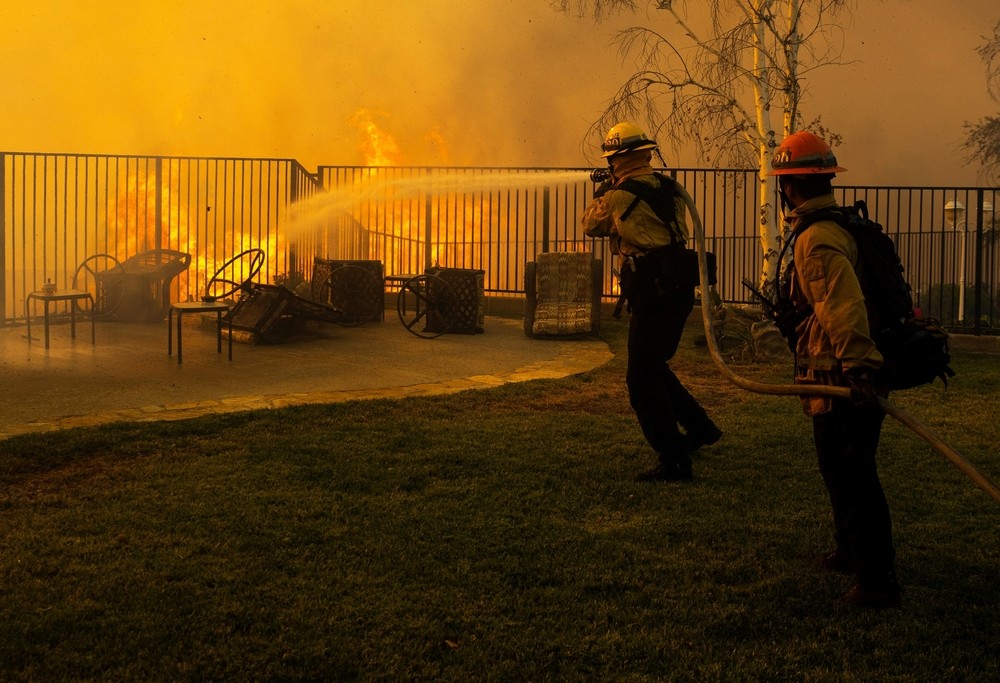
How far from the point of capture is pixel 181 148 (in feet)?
93.8

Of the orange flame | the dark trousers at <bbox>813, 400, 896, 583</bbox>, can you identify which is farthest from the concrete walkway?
the orange flame

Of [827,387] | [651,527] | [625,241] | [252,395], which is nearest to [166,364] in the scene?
[252,395]

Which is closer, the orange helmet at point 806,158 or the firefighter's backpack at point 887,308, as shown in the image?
the firefighter's backpack at point 887,308

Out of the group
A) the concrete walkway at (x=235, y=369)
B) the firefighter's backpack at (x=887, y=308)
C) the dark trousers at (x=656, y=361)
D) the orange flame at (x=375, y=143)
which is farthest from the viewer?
the orange flame at (x=375, y=143)

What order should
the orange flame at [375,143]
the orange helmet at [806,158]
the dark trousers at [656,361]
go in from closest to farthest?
the orange helmet at [806,158]
the dark trousers at [656,361]
the orange flame at [375,143]

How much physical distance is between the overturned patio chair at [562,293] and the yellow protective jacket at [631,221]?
21.9 ft

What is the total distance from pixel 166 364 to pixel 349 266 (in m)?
3.83

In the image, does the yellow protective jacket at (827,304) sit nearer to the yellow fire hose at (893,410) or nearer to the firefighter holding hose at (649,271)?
the yellow fire hose at (893,410)

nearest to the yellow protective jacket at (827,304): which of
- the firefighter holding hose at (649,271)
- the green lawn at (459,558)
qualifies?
the green lawn at (459,558)

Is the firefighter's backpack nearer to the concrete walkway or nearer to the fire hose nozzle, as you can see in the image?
the fire hose nozzle

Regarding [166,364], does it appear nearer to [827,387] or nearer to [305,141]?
[827,387]

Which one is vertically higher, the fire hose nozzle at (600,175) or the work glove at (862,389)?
the fire hose nozzle at (600,175)

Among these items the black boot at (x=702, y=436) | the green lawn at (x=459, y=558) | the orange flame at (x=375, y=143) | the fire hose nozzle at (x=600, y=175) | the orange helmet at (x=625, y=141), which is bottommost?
the green lawn at (x=459, y=558)

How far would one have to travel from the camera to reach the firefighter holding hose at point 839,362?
3.77 metres
